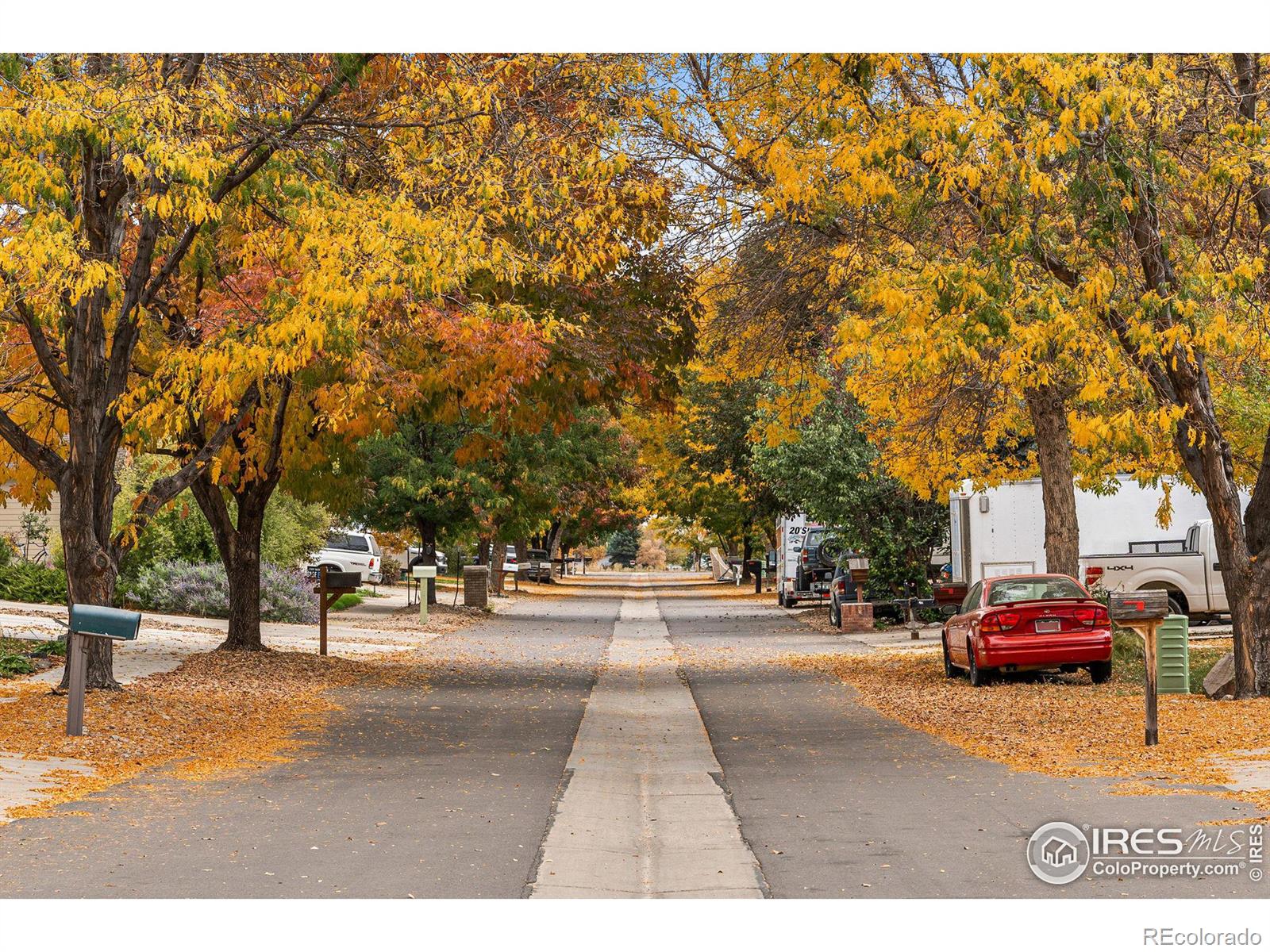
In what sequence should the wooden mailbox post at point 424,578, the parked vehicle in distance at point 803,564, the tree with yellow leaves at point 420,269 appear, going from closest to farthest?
the tree with yellow leaves at point 420,269, the wooden mailbox post at point 424,578, the parked vehicle in distance at point 803,564

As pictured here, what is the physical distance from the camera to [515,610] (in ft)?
128

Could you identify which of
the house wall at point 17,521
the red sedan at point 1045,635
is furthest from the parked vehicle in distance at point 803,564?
the house wall at point 17,521

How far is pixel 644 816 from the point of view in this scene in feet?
31.7

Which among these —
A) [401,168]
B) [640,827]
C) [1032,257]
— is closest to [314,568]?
[401,168]

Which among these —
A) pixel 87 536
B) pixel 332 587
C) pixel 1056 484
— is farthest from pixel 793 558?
pixel 87 536

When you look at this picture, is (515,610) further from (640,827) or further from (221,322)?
(640,827)

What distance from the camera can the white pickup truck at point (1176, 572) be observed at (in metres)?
25.5

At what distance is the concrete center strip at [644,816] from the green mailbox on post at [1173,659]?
516cm

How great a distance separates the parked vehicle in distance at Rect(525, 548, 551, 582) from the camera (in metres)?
64.6

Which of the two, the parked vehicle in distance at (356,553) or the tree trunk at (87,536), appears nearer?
the tree trunk at (87,536)

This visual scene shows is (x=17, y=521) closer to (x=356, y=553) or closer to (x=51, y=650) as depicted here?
(x=356, y=553)

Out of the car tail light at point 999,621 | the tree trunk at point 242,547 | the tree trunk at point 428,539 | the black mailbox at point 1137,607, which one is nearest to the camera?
the black mailbox at point 1137,607

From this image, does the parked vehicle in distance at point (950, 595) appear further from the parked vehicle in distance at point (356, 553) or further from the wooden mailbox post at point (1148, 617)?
the parked vehicle in distance at point (356, 553)

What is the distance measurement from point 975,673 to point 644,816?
8.84 metres
